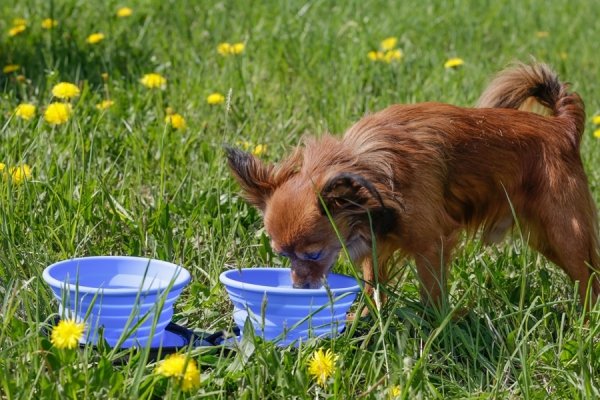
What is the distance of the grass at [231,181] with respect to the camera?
3014mm

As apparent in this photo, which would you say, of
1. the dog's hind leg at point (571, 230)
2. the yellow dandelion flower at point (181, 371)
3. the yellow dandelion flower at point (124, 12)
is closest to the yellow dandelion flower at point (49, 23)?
the yellow dandelion flower at point (124, 12)

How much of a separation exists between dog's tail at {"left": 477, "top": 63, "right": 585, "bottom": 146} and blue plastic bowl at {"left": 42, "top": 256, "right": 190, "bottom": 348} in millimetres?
1851

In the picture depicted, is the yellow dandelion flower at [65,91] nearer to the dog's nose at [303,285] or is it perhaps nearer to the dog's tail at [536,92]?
the dog's nose at [303,285]

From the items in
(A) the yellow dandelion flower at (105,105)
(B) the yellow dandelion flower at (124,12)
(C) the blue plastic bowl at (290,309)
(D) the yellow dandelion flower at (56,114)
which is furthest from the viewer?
(B) the yellow dandelion flower at (124,12)

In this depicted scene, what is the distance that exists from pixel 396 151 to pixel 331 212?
1.17 ft

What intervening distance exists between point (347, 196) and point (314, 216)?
0.14 meters

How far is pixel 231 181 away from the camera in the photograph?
14.6 ft

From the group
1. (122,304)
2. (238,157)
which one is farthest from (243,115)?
(122,304)

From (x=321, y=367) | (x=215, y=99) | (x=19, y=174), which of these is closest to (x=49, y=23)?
(x=215, y=99)

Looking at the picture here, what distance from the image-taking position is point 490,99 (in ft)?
14.7

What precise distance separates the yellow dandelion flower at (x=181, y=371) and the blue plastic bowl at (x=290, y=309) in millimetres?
473

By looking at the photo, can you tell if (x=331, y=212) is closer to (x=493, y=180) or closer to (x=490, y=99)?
(x=493, y=180)

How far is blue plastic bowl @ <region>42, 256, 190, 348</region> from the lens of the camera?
293 centimetres

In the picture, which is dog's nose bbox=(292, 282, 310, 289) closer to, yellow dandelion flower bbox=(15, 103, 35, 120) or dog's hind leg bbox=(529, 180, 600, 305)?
dog's hind leg bbox=(529, 180, 600, 305)
